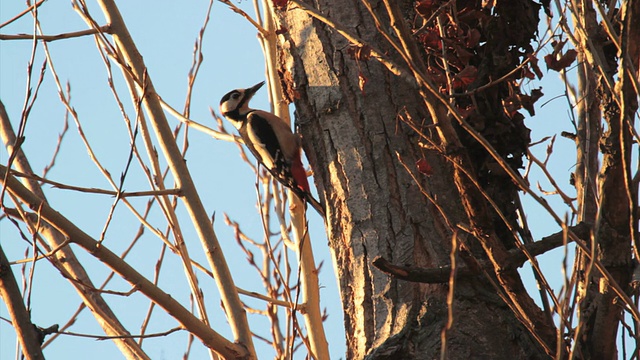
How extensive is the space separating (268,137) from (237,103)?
32.1 inches

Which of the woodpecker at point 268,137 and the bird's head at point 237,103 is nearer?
the woodpecker at point 268,137

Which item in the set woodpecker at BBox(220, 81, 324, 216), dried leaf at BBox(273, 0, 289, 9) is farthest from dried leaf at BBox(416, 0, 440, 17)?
woodpecker at BBox(220, 81, 324, 216)

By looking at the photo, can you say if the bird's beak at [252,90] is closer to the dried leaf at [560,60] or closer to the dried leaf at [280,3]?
the dried leaf at [280,3]

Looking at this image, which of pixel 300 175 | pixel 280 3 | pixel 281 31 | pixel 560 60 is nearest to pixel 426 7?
pixel 560 60

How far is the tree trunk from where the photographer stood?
8.73 feet

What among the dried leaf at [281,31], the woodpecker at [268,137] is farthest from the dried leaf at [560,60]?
the woodpecker at [268,137]

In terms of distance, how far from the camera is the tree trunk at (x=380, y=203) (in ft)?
8.73

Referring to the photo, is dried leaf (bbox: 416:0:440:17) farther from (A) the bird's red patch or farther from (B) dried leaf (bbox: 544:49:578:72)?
(A) the bird's red patch

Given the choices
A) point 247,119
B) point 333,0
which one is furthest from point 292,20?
point 247,119

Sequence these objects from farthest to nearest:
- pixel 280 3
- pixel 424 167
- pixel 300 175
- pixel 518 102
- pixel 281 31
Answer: pixel 300 175 < pixel 281 31 < pixel 280 3 < pixel 518 102 < pixel 424 167

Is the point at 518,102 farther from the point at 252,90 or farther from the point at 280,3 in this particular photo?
the point at 252,90

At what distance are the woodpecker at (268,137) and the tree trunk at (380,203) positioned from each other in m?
1.34

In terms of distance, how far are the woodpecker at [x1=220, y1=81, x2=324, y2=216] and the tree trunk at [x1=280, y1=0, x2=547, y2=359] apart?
1.34m

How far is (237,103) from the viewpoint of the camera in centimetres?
633
